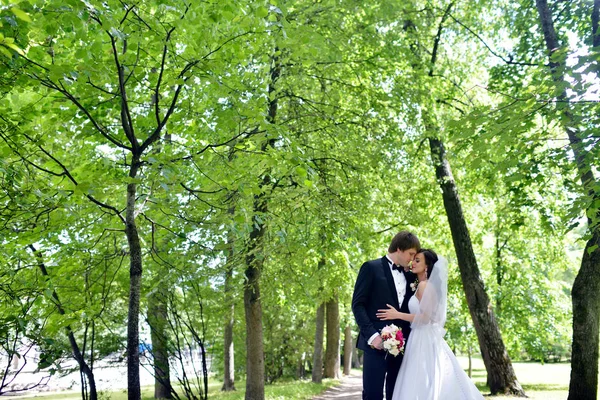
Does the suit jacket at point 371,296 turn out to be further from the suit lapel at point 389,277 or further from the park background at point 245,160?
the park background at point 245,160

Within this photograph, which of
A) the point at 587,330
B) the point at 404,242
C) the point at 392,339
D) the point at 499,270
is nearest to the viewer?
the point at 392,339

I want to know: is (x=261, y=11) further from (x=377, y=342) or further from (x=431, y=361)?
(x=431, y=361)

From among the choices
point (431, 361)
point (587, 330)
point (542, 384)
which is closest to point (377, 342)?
point (431, 361)

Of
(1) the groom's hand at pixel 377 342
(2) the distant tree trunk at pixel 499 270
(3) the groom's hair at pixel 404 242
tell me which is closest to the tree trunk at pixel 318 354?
(2) the distant tree trunk at pixel 499 270

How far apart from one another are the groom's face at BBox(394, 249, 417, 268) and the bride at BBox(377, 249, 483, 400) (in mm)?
127

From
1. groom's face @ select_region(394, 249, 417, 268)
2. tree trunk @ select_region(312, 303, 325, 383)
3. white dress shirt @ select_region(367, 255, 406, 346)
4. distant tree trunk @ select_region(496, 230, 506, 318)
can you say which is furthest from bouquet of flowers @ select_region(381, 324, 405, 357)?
distant tree trunk @ select_region(496, 230, 506, 318)

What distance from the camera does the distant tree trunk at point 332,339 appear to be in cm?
2303

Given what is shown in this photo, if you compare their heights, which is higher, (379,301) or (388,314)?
(379,301)

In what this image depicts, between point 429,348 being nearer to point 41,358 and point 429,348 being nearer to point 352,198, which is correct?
point 41,358

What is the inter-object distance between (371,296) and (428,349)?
826 millimetres

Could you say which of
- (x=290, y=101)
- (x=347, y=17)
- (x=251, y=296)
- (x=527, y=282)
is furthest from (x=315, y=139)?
(x=527, y=282)

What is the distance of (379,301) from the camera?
Result: 5887 millimetres

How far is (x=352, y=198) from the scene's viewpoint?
42.8 feet

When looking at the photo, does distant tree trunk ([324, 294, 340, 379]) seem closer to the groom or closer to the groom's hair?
the groom
